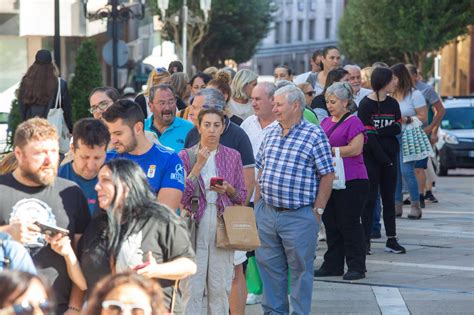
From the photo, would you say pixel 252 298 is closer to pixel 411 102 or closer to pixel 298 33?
pixel 411 102

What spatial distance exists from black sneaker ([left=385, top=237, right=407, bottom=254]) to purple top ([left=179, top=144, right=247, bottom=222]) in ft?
17.2

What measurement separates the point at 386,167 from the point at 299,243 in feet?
14.5

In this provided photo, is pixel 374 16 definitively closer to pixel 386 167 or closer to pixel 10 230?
pixel 386 167

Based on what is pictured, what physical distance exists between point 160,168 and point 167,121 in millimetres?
2958

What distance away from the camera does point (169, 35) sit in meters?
58.6

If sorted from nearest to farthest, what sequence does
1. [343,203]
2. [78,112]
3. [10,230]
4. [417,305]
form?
[10,230] → [417,305] → [343,203] → [78,112]

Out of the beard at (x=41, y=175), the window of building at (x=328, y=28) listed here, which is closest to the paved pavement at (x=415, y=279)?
the beard at (x=41, y=175)

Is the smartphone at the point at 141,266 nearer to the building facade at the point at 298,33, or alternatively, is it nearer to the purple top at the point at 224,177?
the purple top at the point at 224,177

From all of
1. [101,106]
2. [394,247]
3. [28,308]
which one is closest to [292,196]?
[101,106]

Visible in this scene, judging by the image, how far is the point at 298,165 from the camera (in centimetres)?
948

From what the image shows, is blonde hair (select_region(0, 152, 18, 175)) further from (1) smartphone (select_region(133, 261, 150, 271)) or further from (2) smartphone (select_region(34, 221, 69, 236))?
(1) smartphone (select_region(133, 261, 150, 271))

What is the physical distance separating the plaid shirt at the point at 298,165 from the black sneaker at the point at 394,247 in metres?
4.57

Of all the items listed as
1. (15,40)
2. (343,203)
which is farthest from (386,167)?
(15,40)

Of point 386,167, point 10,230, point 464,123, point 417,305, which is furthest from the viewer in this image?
point 464,123
